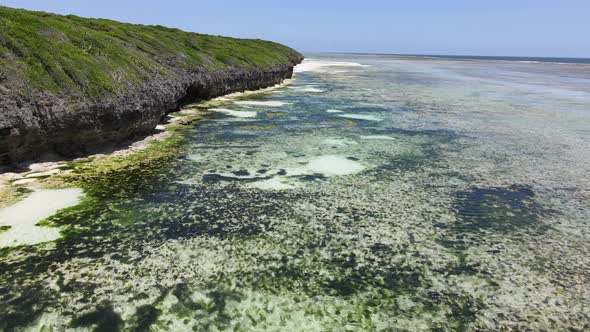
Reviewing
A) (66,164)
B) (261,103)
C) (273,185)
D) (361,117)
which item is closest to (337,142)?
(273,185)

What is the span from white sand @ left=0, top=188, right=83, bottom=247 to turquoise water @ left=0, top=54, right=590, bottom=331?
0.51 m

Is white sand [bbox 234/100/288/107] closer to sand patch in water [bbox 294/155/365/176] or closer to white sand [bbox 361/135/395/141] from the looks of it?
white sand [bbox 361/135/395/141]

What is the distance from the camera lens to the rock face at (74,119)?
47.3ft

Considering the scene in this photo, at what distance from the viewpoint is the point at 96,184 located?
13.8 meters

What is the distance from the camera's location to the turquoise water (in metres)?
7.60

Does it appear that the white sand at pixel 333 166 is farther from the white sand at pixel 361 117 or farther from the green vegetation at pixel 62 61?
the white sand at pixel 361 117

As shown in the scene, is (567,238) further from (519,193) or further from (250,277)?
(250,277)

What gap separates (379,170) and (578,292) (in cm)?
863

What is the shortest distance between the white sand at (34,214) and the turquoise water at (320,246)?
1.67 feet

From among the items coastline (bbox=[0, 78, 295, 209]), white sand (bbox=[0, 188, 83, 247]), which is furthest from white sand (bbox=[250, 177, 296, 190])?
coastline (bbox=[0, 78, 295, 209])

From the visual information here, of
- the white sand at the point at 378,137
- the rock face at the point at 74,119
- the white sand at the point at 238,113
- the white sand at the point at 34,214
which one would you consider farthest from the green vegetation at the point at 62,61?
the white sand at the point at 378,137

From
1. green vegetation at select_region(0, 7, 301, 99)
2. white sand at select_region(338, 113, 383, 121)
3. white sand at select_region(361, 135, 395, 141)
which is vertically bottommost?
white sand at select_region(361, 135, 395, 141)

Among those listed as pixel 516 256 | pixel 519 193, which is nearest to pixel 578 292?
pixel 516 256

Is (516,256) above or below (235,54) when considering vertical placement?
below
